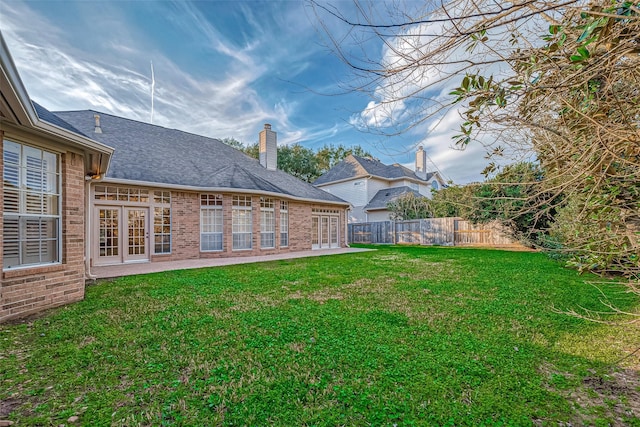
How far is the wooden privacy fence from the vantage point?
16.6m

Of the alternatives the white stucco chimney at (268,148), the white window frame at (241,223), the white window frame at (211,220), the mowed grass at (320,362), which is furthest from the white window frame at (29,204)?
the white stucco chimney at (268,148)

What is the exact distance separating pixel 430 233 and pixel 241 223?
43.0 ft

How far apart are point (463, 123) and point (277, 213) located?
Result: 11.3 m

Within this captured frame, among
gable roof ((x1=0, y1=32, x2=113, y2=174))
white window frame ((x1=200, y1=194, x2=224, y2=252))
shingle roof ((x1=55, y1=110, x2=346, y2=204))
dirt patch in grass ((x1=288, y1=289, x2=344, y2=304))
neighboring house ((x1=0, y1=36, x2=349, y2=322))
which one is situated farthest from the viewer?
white window frame ((x1=200, y1=194, x2=224, y2=252))

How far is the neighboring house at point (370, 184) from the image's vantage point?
23859mm


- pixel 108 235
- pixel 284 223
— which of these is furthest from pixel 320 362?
pixel 284 223

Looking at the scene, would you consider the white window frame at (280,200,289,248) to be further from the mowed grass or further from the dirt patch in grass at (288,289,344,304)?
the mowed grass

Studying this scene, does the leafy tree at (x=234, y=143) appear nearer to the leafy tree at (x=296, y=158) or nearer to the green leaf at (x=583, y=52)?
the leafy tree at (x=296, y=158)

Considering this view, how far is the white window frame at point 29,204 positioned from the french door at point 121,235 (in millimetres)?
5440

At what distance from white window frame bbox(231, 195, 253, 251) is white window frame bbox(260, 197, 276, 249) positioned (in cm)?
60

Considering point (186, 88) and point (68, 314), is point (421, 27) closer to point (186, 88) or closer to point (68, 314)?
point (68, 314)

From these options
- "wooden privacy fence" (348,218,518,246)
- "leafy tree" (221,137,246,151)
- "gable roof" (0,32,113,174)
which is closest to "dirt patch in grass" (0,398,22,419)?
"gable roof" (0,32,113,174)

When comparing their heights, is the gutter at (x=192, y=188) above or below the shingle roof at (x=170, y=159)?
below

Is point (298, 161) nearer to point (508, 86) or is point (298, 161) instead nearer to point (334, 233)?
point (334, 233)
